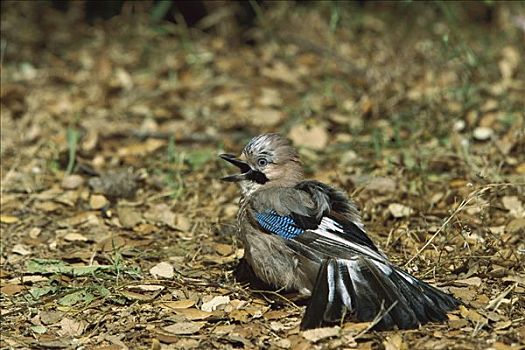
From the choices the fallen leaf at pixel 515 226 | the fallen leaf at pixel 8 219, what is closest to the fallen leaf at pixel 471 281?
the fallen leaf at pixel 515 226

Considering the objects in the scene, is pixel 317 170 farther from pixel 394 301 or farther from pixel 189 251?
pixel 394 301

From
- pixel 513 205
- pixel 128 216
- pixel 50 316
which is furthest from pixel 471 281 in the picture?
pixel 128 216

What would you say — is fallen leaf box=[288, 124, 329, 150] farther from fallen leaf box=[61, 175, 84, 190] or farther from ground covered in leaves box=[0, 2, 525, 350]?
fallen leaf box=[61, 175, 84, 190]

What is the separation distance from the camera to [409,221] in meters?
5.52

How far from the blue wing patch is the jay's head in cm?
37

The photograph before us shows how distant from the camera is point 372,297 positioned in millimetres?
4098

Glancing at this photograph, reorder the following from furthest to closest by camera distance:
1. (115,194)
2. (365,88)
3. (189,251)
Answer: (365,88), (115,194), (189,251)

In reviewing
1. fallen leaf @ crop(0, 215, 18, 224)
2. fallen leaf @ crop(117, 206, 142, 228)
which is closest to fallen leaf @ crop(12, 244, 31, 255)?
fallen leaf @ crop(0, 215, 18, 224)

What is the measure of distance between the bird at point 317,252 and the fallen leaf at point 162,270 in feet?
1.50

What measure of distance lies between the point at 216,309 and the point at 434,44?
4.46m

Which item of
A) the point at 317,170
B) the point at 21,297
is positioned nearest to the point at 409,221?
the point at 317,170

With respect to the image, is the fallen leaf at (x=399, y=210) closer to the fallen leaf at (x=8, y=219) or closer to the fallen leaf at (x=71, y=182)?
the fallen leaf at (x=71, y=182)

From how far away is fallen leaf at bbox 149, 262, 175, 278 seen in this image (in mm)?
4879

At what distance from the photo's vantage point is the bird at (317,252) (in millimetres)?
4066
